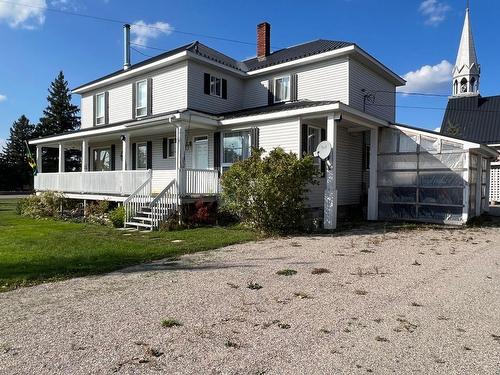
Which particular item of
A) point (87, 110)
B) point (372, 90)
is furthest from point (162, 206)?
point (87, 110)

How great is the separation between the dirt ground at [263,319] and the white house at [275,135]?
6.54 meters

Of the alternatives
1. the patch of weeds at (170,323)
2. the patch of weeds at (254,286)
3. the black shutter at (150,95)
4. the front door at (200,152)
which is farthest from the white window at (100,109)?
the patch of weeds at (170,323)

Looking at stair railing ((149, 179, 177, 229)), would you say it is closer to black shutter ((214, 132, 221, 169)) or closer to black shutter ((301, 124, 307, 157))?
black shutter ((214, 132, 221, 169))

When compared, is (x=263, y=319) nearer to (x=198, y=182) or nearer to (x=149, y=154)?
(x=198, y=182)

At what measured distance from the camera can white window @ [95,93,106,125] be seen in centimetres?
2270

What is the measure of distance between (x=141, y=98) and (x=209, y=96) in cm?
396

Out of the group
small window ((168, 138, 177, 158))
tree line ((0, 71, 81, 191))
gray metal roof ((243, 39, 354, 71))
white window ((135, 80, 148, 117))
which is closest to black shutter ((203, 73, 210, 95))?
gray metal roof ((243, 39, 354, 71))

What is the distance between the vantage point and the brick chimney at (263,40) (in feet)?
68.7

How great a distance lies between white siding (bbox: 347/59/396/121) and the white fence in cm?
894

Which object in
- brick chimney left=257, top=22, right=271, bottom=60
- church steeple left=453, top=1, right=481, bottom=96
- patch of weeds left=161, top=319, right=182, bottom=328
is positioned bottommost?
patch of weeds left=161, top=319, right=182, bottom=328

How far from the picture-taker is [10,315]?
15.9ft

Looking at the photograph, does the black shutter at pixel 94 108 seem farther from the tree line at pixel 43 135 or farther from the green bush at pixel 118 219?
the tree line at pixel 43 135

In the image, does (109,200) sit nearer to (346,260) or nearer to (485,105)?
(346,260)

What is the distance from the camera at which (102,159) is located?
2358 centimetres
